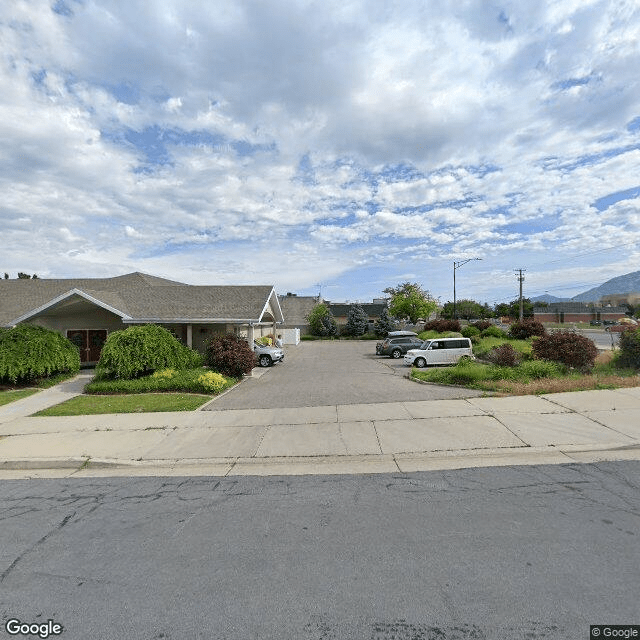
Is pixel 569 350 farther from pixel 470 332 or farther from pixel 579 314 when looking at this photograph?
pixel 579 314

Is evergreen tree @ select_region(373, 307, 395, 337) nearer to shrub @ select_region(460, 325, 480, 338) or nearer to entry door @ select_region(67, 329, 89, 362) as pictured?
shrub @ select_region(460, 325, 480, 338)

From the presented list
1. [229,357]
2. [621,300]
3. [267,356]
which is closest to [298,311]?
[267,356]

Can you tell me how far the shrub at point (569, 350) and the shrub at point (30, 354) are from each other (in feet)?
63.2

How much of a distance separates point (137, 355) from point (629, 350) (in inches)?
709

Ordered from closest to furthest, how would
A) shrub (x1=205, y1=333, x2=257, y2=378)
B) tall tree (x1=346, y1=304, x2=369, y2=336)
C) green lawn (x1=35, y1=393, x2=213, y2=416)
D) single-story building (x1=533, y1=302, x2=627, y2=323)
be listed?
green lawn (x1=35, y1=393, x2=213, y2=416), shrub (x1=205, y1=333, x2=257, y2=378), tall tree (x1=346, y1=304, x2=369, y2=336), single-story building (x1=533, y1=302, x2=627, y2=323)

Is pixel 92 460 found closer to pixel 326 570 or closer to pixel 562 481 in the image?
pixel 326 570

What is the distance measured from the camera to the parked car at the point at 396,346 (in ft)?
90.7

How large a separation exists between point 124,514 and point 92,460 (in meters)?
2.59

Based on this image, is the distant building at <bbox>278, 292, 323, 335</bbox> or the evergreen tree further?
the distant building at <bbox>278, 292, 323, 335</bbox>

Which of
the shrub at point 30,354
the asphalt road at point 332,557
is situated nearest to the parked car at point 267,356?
the shrub at point 30,354

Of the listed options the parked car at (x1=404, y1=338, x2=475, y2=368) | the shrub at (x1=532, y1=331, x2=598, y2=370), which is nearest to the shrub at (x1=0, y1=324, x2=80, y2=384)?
the parked car at (x1=404, y1=338, x2=475, y2=368)

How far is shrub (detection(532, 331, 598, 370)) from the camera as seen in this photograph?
13.6m

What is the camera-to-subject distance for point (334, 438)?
313 inches

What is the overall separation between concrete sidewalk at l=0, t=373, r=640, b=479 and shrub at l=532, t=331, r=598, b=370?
327 cm
